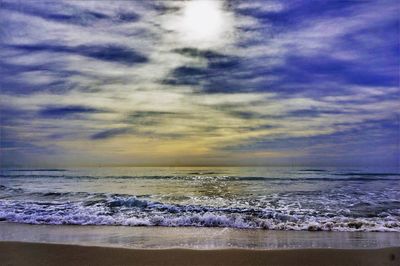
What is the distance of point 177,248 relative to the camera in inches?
209

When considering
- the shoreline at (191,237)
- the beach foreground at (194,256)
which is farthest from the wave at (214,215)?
the beach foreground at (194,256)

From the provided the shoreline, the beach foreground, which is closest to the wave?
the shoreline

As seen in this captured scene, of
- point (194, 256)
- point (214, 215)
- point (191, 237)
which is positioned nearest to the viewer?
point (194, 256)

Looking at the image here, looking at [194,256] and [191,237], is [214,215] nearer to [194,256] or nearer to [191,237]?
[191,237]

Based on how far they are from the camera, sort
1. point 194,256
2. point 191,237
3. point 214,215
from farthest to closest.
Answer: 1. point 214,215
2. point 191,237
3. point 194,256

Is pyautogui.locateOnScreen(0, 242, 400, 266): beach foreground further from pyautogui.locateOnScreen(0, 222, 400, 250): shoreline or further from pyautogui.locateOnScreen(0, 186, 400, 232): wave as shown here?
pyautogui.locateOnScreen(0, 186, 400, 232): wave

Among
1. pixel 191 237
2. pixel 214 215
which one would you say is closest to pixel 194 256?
pixel 191 237

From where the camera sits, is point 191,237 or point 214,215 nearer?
point 191,237

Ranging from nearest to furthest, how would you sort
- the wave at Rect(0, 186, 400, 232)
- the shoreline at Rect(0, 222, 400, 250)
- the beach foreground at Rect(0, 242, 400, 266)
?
the beach foreground at Rect(0, 242, 400, 266), the shoreline at Rect(0, 222, 400, 250), the wave at Rect(0, 186, 400, 232)

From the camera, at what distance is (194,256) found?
5012 millimetres

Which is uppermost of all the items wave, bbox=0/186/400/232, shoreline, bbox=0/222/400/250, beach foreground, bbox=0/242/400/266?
wave, bbox=0/186/400/232

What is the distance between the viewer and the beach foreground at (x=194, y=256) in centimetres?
484

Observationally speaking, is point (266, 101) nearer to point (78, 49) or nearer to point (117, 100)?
point (117, 100)

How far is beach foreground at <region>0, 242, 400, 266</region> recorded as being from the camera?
4.84m
